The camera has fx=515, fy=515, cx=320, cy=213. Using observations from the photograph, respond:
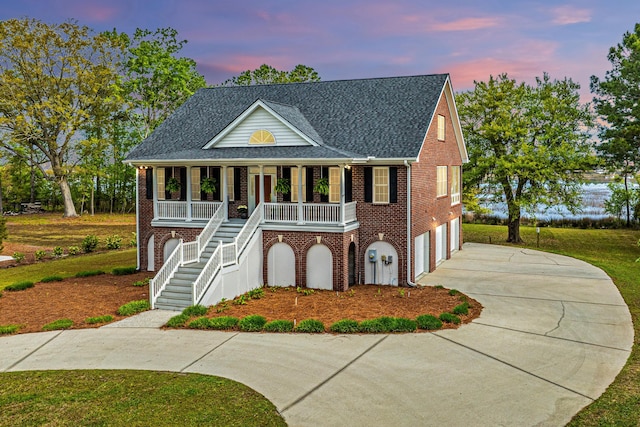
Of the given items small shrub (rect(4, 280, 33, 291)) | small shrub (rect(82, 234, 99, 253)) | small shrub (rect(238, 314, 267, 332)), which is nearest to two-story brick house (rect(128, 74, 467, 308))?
small shrub (rect(238, 314, 267, 332))

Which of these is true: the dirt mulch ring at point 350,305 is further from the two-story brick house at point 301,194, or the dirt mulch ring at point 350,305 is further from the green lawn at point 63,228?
the green lawn at point 63,228

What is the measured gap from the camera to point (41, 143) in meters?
52.9

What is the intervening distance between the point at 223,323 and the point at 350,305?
457 cm

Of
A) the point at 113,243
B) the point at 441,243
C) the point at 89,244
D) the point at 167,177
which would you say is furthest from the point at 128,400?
→ the point at 113,243

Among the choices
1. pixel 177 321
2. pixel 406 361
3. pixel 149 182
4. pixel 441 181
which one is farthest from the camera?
pixel 441 181

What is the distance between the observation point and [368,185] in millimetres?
21266

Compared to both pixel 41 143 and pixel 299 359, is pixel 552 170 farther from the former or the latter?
pixel 41 143

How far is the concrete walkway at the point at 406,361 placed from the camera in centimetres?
950

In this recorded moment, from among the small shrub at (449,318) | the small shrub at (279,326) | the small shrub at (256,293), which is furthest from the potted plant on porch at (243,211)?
the small shrub at (449,318)

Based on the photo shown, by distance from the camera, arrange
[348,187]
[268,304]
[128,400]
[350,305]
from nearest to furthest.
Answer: [128,400], [350,305], [268,304], [348,187]

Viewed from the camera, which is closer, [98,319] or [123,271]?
[98,319]

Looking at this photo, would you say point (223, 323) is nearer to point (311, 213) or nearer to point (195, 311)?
point (195, 311)

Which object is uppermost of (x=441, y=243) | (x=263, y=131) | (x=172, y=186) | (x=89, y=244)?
(x=263, y=131)

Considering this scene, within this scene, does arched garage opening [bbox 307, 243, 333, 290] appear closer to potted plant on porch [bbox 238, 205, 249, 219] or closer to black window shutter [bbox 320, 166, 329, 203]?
black window shutter [bbox 320, 166, 329, 203]
